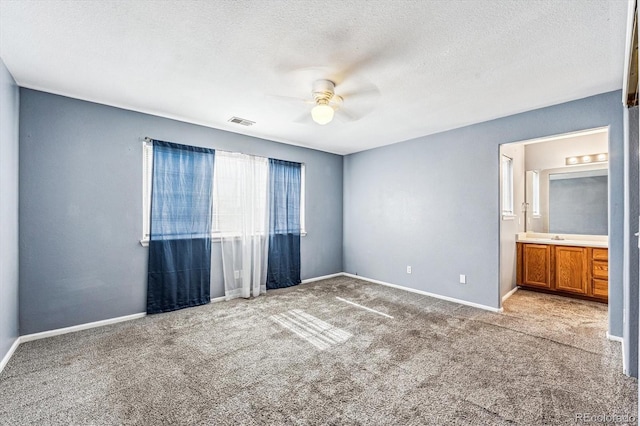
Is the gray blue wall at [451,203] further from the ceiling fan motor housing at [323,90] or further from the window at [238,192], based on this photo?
the ceiling fan motor housing at [323,90]

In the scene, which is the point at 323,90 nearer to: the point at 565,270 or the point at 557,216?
the point at 565,270

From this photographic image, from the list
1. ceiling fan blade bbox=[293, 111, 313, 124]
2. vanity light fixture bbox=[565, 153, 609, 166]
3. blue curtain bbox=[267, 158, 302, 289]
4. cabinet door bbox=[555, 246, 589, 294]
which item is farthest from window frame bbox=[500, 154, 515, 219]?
blue curtain bbox=[267, 158, 302, 289]

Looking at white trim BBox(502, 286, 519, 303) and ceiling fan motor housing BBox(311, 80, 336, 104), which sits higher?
ceiling fan motor housing BBox(311, 80, 336, 104)

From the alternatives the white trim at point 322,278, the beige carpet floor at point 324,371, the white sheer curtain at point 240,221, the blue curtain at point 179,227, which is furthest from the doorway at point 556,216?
the blue curtain at point 179,227

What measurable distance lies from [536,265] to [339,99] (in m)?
4.18

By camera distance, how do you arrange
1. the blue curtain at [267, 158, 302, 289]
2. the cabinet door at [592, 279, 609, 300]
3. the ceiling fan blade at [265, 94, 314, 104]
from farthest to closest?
the blue curtain at [267, 158, 302, 289]
the cabinet door at [592, 279, 609, 300]
the ceiling fan blade at [265, 94, 314, 104]

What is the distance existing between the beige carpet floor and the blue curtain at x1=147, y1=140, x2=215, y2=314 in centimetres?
34

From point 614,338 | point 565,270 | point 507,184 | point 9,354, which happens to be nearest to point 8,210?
point 9,354

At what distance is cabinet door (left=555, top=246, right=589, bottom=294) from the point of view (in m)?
4.14

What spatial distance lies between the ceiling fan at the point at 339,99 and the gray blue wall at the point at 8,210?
2351 millimetres

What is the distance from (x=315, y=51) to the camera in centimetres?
221

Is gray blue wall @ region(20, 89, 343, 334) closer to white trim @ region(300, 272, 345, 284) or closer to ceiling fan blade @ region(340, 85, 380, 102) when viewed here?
ceiling fan blade @ region(340, 85, 380, 102)

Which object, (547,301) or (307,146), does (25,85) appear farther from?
(547,301)

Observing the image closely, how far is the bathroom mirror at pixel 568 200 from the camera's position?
14.6ft
